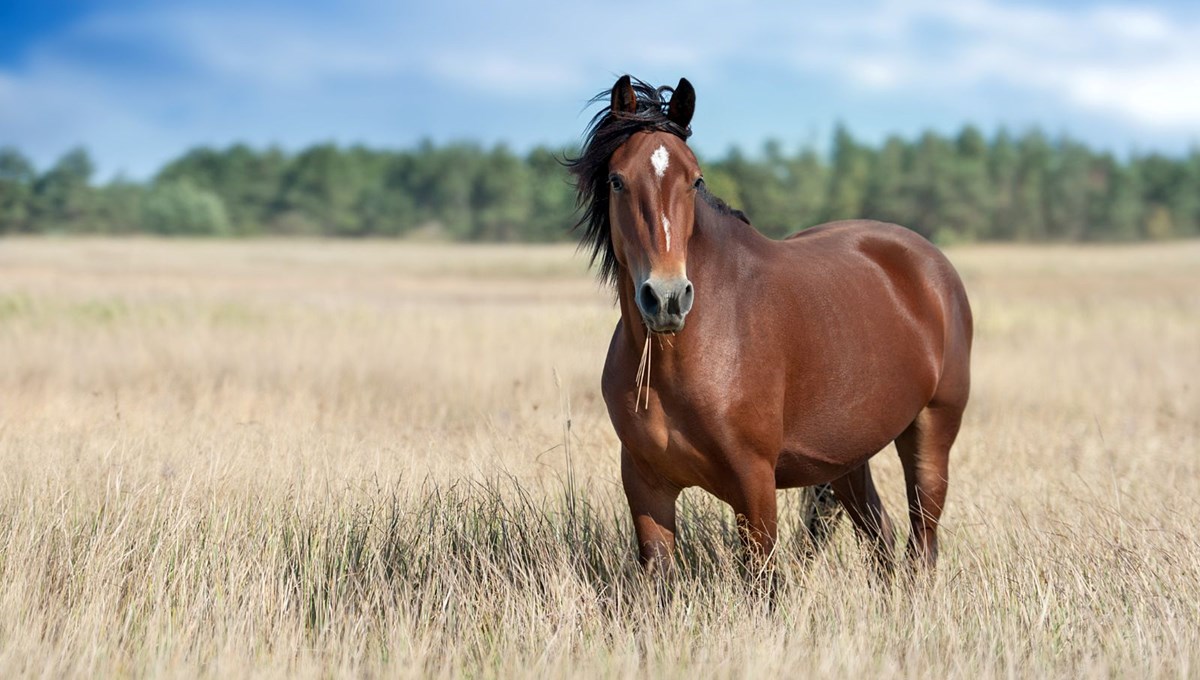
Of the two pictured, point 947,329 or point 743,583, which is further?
point 947,329

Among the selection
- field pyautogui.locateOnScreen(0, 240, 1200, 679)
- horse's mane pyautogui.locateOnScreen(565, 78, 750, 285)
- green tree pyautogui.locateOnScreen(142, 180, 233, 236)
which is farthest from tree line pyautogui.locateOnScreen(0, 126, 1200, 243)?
horse's mane pyautogui.locateOnScreen(565, 78, 750, 285)

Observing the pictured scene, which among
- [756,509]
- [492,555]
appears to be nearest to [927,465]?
[756,509]

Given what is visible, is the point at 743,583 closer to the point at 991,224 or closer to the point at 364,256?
the point at 364,256

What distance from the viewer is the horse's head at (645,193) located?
341 centimetres

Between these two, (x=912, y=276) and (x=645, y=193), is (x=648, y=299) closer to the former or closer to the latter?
(x=645, y=193)

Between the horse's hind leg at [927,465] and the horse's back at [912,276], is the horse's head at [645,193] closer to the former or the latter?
the horse's back at [912,276]

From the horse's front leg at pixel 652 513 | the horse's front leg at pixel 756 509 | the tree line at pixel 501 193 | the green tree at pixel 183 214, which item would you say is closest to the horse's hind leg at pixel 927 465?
the horse's front leg at pixel 756 509

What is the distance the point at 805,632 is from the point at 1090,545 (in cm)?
160

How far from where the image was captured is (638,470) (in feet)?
13.4

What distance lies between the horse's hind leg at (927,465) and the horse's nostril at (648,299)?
239 cm

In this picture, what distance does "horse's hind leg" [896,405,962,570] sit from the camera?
5137 mm

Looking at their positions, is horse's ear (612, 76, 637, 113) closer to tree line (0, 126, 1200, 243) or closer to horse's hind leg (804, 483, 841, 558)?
horse's hind leg (804, 483, 841, 558)

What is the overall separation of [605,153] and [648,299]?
2.45 ft

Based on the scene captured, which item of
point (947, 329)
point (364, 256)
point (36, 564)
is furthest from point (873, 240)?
point (364, 256)
